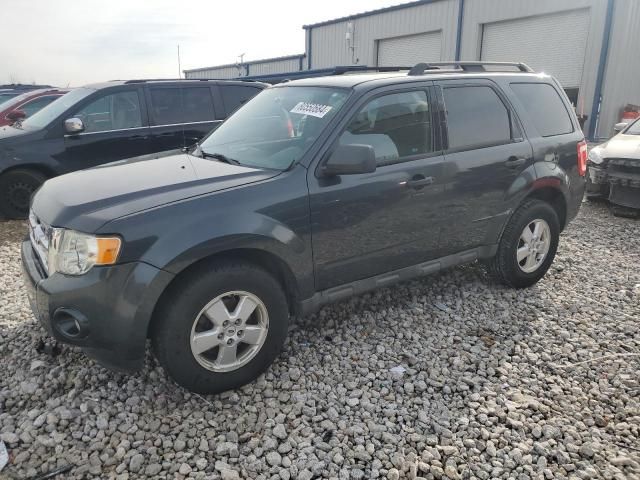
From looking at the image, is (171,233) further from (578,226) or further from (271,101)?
(578,226)

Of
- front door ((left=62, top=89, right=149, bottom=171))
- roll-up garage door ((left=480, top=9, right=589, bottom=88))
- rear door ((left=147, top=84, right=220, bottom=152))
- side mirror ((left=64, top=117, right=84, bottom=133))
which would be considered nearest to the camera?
side mirror ((left=64, top=117, right=84, bottom=133))

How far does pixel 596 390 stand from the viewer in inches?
122

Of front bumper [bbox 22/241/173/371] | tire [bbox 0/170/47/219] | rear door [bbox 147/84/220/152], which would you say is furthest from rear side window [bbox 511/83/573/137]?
tire [bbox 0/170/47/219]

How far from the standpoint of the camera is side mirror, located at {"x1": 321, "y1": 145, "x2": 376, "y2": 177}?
3051 mm

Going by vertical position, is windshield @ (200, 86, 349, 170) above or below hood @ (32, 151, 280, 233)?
above

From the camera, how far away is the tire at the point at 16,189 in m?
6.43

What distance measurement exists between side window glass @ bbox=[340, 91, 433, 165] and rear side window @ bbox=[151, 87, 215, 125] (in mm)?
4338

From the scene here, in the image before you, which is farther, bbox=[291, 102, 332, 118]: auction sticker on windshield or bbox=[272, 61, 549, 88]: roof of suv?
bbox=[272, 61, 549, 88]: roof of suv

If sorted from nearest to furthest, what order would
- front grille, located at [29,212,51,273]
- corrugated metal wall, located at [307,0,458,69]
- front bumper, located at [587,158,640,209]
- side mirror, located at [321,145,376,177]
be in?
front grille, located at [29,212,51,273]
side mirror, located at [321,145,376,177]
front bumper, located at [587,158,640,209]
corrugated metal wall, located at [307,0,458,69]

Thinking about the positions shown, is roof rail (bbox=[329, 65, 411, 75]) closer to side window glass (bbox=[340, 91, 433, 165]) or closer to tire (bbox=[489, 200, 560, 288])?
side window glass (bbox=[340, 91, 433, 165])

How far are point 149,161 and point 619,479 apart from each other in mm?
3354

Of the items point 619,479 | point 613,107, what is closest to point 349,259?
point 619,479

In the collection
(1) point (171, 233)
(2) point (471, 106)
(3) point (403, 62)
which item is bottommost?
(1) point (171, 233)

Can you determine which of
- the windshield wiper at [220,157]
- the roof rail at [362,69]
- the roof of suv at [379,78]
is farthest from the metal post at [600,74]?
the windshield wiper at [220,157]
